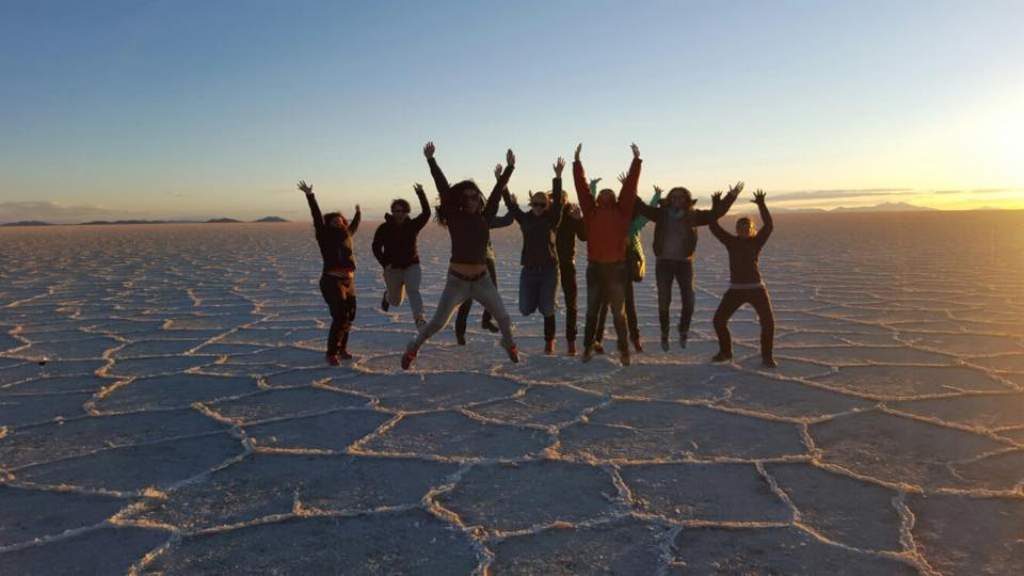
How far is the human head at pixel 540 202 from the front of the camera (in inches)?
225

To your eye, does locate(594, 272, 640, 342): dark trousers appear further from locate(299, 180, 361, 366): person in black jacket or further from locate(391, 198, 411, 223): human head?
locate(299, 180, 361, 366): person in black jacket

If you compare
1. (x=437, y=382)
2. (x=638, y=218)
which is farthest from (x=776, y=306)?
(x=437, y=382)

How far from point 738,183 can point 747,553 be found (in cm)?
351

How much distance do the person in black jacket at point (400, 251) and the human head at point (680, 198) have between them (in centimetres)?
199

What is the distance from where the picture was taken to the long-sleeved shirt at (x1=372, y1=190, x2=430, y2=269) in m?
5.96

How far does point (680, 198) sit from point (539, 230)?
3.80 feet

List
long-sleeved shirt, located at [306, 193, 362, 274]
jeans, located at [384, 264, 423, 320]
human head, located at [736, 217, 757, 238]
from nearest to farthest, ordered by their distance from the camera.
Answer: human head, located at [736, 217, 757, 238] < long-sleeved shirt, located at [306, 193, 362, 274] < jeans, located at [384, 264, 423, 320]

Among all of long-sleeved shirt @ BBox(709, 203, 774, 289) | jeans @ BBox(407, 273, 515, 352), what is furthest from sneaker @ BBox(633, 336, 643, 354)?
jeans @ BBox(407, 273, 515, 352)

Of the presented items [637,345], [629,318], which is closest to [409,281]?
[629,318]

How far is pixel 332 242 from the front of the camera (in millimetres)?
5621

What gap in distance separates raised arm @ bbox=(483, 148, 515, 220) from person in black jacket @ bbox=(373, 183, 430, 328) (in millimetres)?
763

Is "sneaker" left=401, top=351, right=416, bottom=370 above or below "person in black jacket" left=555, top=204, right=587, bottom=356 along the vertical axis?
below

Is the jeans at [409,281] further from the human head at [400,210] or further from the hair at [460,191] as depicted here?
the hair at [460,191]

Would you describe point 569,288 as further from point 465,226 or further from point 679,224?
point 465,226
